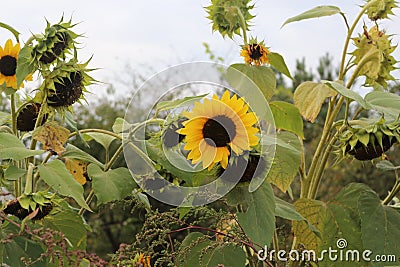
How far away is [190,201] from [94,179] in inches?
5.0

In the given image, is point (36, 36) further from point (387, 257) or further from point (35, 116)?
point (387, 257)

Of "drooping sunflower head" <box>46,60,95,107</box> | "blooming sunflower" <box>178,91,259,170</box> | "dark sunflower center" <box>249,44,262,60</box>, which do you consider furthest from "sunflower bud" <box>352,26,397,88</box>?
"drooping sunflower head" <box>46,60,95,107</box>

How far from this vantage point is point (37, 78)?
0.81 m

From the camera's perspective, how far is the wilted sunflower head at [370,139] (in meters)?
0.80

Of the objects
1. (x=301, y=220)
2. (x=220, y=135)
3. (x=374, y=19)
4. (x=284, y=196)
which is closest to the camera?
(x=220, y=135)

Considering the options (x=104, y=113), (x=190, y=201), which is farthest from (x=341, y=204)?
(x=104, y=113)

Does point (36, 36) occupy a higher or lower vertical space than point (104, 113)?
higher

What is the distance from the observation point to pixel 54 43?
2.59ft

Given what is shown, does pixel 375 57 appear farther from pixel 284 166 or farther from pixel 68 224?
pixel 68 224

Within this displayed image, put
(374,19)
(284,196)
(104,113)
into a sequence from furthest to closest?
(104,113) < (284,196) < (374,19)

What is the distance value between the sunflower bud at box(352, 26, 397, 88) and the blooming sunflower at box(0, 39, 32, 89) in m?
0.45

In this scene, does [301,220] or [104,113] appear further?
[104,113]

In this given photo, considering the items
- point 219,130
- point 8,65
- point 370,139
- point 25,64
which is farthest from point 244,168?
point 8,65

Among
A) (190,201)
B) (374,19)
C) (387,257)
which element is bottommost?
(387,257)
